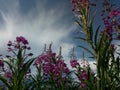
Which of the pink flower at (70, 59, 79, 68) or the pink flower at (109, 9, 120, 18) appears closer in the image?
the pink flower at (109, 9, 120, 18)

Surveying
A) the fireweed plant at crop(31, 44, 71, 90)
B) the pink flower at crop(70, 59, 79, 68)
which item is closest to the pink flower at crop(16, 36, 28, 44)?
the fireweed plant at crop(31, 44, 71, 90)

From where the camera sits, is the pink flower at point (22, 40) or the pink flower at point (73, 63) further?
the pink flower at point (73, 63)

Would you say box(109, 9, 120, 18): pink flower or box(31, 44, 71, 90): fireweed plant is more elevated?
box(109, 9, 120, 18): pink flower

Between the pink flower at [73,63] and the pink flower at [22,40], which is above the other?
the pink flower at [22,40]

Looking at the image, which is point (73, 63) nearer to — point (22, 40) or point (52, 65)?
point (52, 65)

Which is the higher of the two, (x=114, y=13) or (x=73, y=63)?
(x=114, y=13)

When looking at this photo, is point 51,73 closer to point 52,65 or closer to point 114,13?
point 52,65

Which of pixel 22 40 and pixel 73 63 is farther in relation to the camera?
pixel 73 63

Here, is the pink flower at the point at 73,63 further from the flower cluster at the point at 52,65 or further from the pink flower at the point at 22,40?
the pink flower at the point at 22,40

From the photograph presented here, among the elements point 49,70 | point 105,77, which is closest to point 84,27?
point 105,77

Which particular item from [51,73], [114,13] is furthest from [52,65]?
[114,13]

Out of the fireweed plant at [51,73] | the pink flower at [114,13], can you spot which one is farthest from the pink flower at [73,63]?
the pink flower at [114,13]

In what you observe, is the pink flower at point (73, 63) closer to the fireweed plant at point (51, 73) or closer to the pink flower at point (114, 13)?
the fireweed plant at point (51, 73)

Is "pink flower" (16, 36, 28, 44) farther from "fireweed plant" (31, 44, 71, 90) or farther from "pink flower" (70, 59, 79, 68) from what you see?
"pink flower" (70, 59, 79, 68)
